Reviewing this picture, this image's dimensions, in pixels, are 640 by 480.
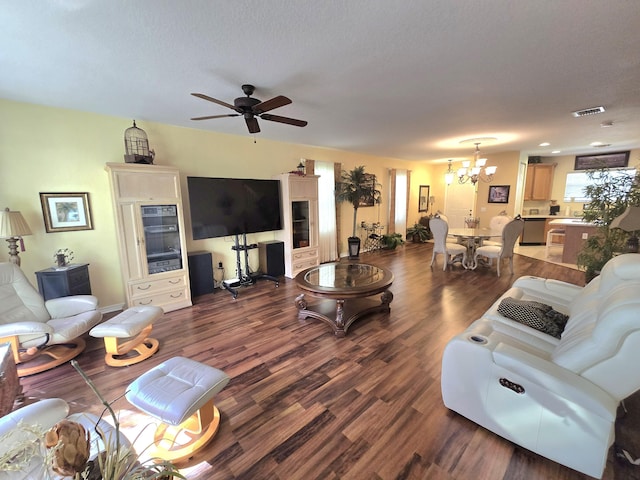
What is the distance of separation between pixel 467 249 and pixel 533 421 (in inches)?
182

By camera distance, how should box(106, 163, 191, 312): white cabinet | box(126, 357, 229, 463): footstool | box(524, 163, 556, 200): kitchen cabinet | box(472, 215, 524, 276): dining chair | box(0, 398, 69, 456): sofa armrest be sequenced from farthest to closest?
box(524, 163, 556, 200): kitchen cabinet < box(472, 215, 524, 276): dining chair < box(106, 163, 191, 312): white cabinet < box(126, 357, 229, 463): footstool < box(0, 398, 69, 456): sofa armrest

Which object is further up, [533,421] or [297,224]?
[297,224]

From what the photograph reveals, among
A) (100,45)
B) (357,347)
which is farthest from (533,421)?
(100,45)

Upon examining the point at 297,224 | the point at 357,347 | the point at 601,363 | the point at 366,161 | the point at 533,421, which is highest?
the point at 366,161

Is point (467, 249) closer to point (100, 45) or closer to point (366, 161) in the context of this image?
point (366, 161)

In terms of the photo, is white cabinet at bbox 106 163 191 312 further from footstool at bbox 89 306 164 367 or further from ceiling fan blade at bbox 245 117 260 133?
ceiling fan blade at bbox 245 117 260 133

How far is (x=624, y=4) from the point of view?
1530 millimetres

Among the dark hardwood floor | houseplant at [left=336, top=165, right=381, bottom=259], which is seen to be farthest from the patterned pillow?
houseplant at [left=336, top=165, right=381, bottom=259]

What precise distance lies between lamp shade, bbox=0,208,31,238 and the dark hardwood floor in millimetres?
1322

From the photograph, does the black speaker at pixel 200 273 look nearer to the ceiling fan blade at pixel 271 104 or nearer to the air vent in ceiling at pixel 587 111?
the ceiling fan blade at pixel 271 104

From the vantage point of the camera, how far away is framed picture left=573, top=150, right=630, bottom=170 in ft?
22.9

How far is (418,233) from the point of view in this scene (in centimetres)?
845

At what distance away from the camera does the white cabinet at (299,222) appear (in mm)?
4930

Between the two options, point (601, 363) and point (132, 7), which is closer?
point (601, 363)
